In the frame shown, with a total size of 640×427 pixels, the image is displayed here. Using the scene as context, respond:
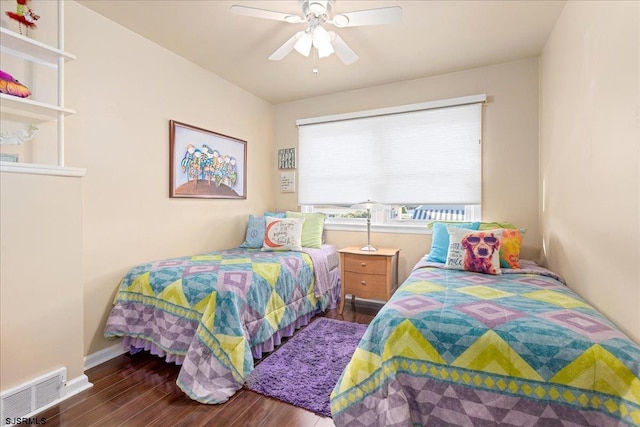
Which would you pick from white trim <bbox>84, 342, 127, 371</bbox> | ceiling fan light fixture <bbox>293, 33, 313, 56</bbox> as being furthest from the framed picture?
ceiling fan light fixture <bbox>293, 33, 313, 56</bbox>

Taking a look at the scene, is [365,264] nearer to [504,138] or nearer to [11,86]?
[504,138]

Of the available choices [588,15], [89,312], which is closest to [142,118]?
[89,312]

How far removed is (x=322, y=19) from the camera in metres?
2.00

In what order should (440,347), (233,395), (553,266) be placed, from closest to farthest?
(440,347) < (233,395) < (553,266)

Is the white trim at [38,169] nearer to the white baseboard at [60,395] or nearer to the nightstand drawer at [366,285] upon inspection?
the white baseboard at [60,395]

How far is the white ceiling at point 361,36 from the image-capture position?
6.86 ft

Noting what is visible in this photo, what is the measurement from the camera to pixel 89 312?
2109 mm

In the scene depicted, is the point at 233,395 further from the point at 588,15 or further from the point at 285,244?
the point at 588,15

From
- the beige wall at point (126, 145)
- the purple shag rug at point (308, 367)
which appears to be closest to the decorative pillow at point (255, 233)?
the beige wall at point (126, 145)

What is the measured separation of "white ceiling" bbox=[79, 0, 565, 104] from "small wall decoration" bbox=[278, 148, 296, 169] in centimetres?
90

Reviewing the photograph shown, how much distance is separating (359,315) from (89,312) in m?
2.27

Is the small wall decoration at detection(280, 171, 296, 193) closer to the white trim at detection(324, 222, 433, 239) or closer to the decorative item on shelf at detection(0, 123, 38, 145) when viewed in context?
the white trim at detection(324, 222, 433, 239)

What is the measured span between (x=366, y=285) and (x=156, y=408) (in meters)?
1.94

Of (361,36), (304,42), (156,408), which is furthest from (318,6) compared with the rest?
(156,408)
